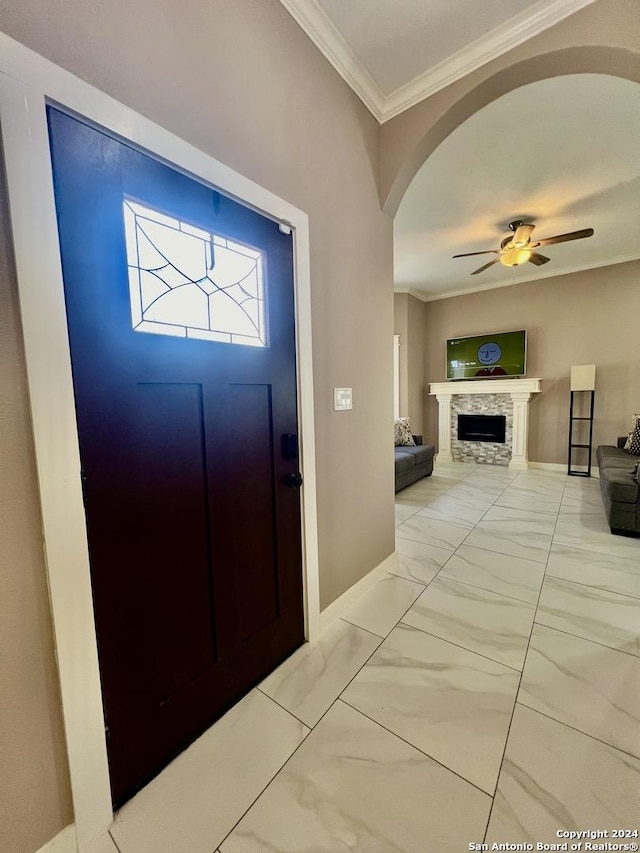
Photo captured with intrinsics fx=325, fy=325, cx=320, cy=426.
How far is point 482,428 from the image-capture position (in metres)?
5.76

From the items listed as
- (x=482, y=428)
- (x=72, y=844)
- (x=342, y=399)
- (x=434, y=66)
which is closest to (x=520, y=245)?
(x=434, y=66)

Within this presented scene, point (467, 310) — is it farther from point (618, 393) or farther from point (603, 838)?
point (603, 838)

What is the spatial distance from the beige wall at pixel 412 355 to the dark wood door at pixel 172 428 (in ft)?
15.1

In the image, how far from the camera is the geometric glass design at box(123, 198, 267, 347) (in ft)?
3.34

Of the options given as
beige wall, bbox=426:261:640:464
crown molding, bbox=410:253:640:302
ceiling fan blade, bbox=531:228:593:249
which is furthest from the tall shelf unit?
ceiling fan blade, bbox=531:228:593:249

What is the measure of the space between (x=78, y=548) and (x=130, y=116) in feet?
4.06

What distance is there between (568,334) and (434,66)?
4605 millimetres

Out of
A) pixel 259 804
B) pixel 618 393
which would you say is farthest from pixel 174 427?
pixel 618 393

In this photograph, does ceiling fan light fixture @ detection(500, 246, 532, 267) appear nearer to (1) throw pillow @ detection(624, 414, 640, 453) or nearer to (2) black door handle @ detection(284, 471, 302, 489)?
(1) throw pillow @ detection(624, 414, 640, 453)

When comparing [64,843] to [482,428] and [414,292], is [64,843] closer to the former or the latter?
[482,428]

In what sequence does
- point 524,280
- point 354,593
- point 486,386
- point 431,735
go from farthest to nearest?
point 486,386, point 524,280, point 354,593, point 431,735

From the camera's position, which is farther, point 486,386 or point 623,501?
point 486,386

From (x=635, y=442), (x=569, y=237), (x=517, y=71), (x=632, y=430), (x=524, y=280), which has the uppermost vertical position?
(x=524, y=280)

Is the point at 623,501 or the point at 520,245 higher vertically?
the point at 520,245
